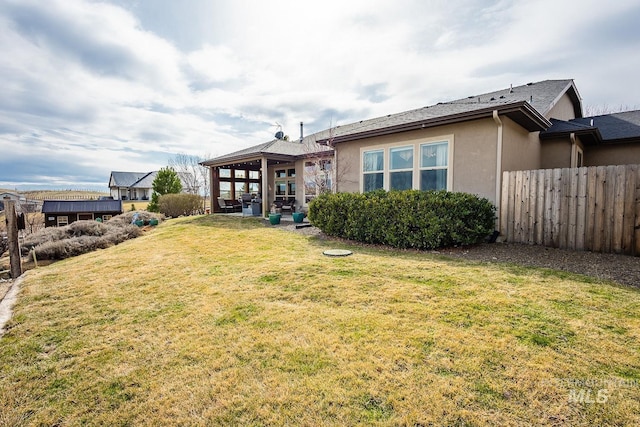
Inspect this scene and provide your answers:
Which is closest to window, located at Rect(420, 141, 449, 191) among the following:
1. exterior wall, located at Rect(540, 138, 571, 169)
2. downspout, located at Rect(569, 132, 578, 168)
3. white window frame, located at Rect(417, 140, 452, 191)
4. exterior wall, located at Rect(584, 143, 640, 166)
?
white window frame, located at Rect(417, 140, 452, 191)

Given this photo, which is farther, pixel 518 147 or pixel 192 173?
pixel 192 173

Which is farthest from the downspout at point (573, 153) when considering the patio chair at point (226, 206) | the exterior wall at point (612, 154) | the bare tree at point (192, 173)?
the bare tree at point (192, 173)

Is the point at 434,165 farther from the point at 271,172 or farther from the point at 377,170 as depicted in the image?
the point at 271,172

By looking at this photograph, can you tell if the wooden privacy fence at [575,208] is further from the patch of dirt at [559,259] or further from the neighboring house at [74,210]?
the neighboring house at [74,210]

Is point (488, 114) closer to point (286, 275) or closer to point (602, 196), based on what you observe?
point (602, 196)

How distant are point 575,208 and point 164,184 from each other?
22.4 m

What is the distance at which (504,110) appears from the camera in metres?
6.76

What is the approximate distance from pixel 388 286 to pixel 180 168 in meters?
30.8

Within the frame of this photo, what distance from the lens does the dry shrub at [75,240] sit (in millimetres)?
9016

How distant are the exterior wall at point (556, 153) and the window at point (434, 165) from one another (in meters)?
4.47

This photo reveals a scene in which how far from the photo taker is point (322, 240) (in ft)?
26.6

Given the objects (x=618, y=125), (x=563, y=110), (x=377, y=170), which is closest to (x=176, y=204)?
(x=377, y=170)

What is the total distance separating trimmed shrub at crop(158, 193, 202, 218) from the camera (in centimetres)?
1862

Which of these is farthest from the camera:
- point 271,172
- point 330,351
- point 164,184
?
point 164,184
